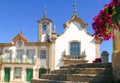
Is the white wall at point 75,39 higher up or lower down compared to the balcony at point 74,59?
higher up

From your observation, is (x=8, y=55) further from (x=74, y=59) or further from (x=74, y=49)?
(x=74, y=59)

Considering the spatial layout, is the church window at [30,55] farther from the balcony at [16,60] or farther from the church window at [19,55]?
the church window at [19,55]

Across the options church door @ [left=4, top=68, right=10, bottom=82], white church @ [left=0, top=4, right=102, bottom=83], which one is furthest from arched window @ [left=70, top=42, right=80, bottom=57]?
church door @ [left=4, top=68, right=10, bottom=82]

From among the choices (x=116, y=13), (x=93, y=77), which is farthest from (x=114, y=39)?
(x=116, y=13)

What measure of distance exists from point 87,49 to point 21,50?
10.2 meters

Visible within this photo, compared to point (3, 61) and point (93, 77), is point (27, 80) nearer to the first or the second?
point (3, 61)

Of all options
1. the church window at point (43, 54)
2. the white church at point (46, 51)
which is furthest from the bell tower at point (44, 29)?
the church window at point (43, 54)

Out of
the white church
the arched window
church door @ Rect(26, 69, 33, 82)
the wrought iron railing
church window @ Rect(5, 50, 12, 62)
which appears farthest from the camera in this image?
church window @ Rect(5, 50, 12, 62)

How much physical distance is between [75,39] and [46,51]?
4.71 meters

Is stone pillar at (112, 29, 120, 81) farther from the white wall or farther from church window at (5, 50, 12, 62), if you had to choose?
church window at (5, 50, 12, 62)

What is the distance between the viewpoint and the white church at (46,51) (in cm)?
3347

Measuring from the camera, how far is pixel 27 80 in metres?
35.7

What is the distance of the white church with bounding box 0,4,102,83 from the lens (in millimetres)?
33469

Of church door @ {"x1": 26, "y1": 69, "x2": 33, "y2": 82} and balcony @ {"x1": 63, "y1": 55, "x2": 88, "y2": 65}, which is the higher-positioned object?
balcony @ {"x1": 63, "y1": 55, "x2": 88, "y2": 65}
